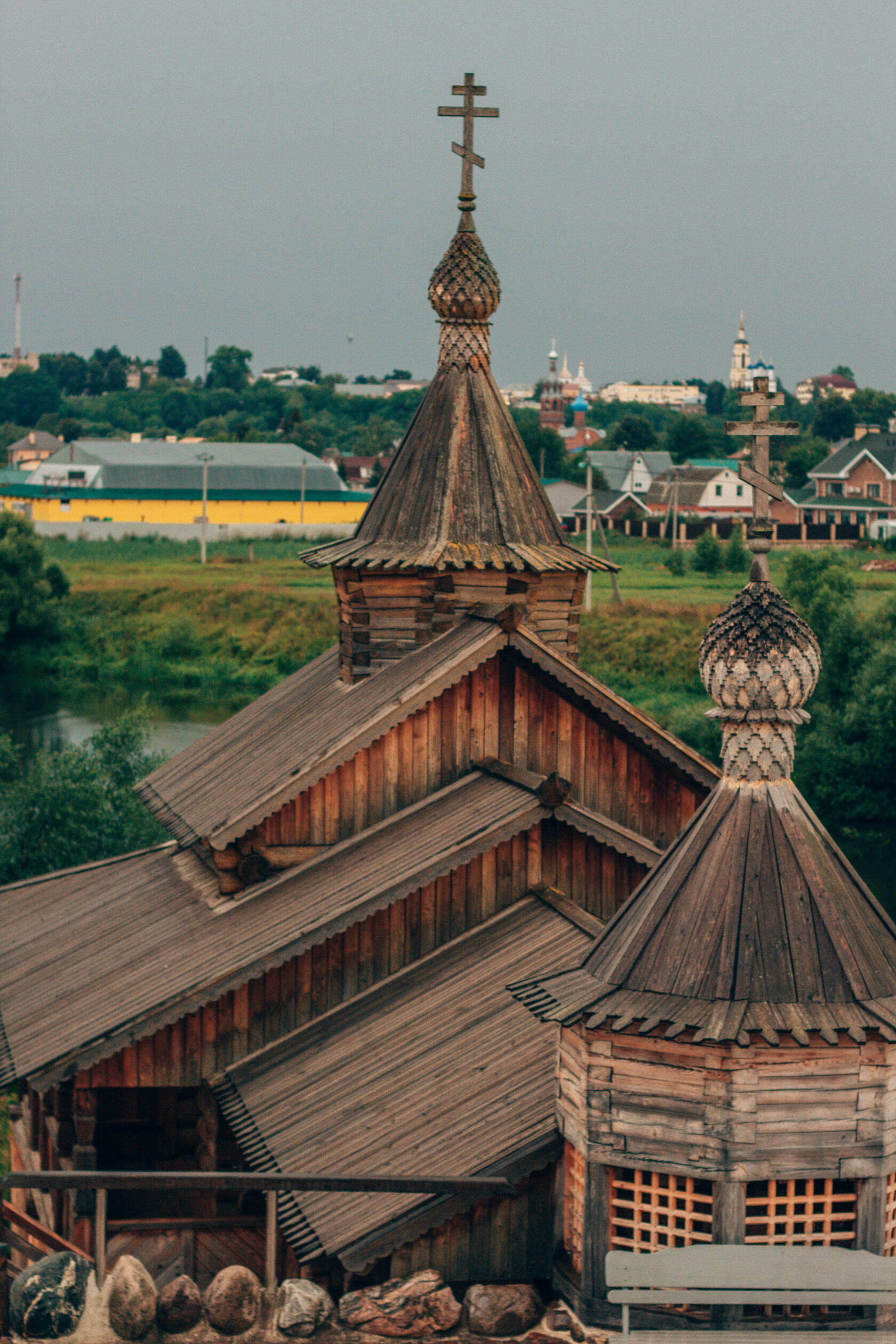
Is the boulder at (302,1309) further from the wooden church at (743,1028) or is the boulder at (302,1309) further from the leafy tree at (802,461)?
the leafy tree at (802,461)

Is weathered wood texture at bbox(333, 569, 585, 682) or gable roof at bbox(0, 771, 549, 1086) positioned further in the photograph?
weathered wood texture at bbox(333, 569, 585, 682)

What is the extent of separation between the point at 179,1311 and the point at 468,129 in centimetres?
1256

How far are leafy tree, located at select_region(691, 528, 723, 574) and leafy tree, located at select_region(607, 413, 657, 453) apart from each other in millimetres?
65065

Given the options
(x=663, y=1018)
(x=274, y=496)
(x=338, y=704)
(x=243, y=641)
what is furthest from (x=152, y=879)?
(x=274, y=496)

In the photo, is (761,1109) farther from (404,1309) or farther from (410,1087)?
(410,1087)

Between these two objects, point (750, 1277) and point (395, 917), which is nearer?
point (750, 1277)

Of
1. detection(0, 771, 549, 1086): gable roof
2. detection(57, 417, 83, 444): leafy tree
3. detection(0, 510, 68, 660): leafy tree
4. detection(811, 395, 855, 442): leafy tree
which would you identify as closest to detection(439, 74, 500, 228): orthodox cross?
detection(0, 771, 549, 1086): gable roof

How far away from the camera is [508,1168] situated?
11266 mm

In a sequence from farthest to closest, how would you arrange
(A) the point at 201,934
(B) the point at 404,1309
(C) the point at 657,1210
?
(A) the point at 201,934 < (B) the point at 404,1309 < (C) the point at 657,1210

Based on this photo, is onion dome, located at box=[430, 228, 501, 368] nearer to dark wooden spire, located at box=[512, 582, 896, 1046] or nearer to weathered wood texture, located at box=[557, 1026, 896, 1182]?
dark wooden spire, located at box=[512, 582, 896, 1046]

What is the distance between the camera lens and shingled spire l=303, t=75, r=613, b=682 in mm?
17297

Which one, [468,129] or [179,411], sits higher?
[179,411]

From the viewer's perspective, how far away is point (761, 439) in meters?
10.8

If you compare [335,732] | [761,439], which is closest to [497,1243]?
[761,439]
